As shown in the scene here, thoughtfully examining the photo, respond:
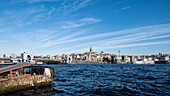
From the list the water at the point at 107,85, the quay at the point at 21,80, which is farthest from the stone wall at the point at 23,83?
the water at the point at 107,85

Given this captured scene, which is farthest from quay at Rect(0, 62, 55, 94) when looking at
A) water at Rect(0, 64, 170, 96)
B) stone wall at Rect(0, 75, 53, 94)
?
water at Rect(0, 64, 170, 96)

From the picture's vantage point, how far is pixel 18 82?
1830 cm

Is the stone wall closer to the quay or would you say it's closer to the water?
the quay

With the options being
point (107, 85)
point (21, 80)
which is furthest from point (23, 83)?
point (107, 85)

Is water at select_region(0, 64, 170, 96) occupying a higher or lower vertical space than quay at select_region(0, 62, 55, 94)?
lower

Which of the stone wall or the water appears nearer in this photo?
the stone wall

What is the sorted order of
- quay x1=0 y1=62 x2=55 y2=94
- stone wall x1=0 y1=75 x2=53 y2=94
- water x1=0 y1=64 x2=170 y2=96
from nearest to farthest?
stone wall x1=0 y1=75 x2=53 y2=94
quay x1=0 y1=62 x2=55 y2=94
water x1=0 y1=64 x2=170 y2=96

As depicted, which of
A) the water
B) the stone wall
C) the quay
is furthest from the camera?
the water

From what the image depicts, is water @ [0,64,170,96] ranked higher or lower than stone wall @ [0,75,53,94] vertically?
lower

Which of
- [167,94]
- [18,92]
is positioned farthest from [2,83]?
[167,94]

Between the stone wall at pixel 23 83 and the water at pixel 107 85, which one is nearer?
the stone wall at pixel 23 83

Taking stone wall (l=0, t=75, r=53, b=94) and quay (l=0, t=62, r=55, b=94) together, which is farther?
quay (l=0, t=62, r=55, b=94)

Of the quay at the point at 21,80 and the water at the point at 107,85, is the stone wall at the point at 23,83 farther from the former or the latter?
the water at the point at 107,85

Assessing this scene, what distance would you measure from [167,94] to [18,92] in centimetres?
1914
